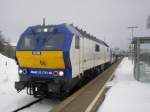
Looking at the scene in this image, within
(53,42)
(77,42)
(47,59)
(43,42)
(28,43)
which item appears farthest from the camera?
(77,42)

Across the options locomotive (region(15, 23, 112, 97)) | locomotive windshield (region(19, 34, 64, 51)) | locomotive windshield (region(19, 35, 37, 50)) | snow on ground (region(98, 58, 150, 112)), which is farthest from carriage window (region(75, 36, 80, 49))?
snow on ground (region(98, 58, 150, 112))

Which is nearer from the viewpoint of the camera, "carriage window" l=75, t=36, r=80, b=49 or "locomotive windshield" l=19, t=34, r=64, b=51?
"locomotive windshield" l=19, t=34, r=64, b=51

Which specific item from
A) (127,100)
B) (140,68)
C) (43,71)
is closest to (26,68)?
(43,71)

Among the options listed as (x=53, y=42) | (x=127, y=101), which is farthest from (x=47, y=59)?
(x=127, y=101)

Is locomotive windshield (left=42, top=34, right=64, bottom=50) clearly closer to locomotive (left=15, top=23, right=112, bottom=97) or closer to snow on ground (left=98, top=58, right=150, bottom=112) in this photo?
locomotive (left=15, top=23, right=112, bottom=97)

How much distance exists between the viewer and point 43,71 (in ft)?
35.9

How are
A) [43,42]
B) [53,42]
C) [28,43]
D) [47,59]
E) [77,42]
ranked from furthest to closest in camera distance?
[77,42]
[28,43]
[43,42]
[53,42]
[47,59]

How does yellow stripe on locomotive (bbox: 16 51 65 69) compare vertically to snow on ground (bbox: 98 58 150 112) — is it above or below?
above

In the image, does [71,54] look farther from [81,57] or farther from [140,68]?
[140,68]

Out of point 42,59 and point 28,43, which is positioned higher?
point 28,43

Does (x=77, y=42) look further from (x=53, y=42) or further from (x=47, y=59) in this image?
(x=47, y=59)

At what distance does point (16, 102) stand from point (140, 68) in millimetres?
8800

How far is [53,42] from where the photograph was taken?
36.2ft

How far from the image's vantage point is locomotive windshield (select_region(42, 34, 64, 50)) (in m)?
10.8
